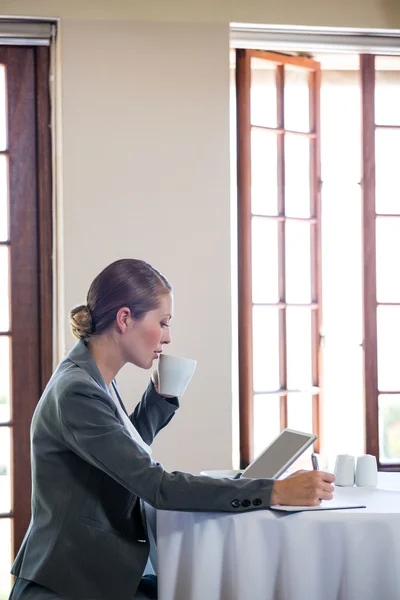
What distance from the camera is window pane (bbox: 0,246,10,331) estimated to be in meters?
3.27

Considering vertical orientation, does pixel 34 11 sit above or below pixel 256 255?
above

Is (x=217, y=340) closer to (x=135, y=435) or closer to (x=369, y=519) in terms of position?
(x=135, y=435)

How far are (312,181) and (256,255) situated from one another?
0.44m

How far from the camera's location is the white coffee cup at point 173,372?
81.7 inches

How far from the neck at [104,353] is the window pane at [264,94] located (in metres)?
1.97

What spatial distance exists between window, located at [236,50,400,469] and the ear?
163cm

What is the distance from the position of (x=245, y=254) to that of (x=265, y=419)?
0.77 meters

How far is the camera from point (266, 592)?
158 centimetres

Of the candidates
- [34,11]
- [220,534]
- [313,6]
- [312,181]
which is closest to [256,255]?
[312,181]

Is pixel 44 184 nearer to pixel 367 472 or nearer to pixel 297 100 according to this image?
pixel 297 100

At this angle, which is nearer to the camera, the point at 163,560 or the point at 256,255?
the point at 163,560

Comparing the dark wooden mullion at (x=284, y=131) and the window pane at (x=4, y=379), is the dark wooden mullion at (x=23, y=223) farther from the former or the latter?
the dark wooden mullion at (x=284, y=131)

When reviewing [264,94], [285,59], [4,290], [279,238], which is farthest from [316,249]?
[4,290]

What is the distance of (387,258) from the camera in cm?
363
